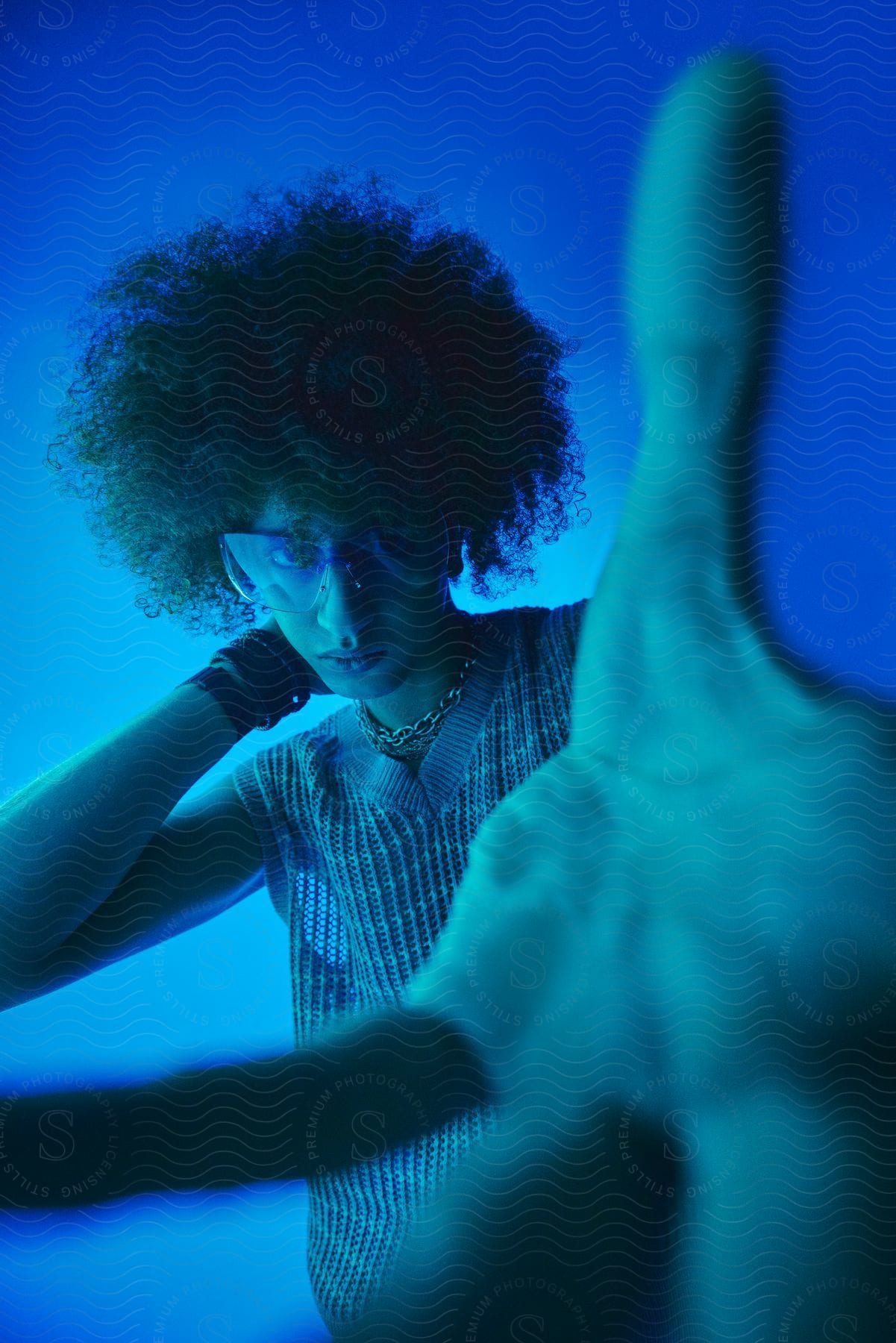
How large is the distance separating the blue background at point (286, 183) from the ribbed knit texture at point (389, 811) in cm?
3

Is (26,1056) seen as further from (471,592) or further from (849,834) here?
(849,834)

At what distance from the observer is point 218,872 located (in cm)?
112

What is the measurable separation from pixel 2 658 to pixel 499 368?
Answer: 608 millimetres

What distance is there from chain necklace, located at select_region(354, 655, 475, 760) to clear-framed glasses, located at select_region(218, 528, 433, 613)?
125mm

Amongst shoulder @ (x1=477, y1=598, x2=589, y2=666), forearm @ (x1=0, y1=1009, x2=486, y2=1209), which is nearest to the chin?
shoulder @ (x1=477, y1=598, x2=589, y2=666)

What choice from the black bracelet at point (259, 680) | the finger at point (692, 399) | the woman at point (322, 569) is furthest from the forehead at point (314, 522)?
the finger at point (692, 399)

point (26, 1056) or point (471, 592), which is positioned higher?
point (471, 592)

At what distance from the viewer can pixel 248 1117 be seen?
1156 millimetres

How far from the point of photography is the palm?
111 centimetres

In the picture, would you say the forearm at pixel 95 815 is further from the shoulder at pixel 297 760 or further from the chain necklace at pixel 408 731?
the chain necklace at pixel 408 731

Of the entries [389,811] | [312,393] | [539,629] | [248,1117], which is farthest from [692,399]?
[248,1117]

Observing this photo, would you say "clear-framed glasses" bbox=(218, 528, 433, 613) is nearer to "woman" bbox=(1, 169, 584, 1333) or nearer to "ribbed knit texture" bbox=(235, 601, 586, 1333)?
"woman" bbox=(1, 169, 584, 1333)

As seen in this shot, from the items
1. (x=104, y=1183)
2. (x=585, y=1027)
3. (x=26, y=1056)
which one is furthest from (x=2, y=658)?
(x=585, y=1027)

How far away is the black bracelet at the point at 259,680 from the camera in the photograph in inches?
43.4
